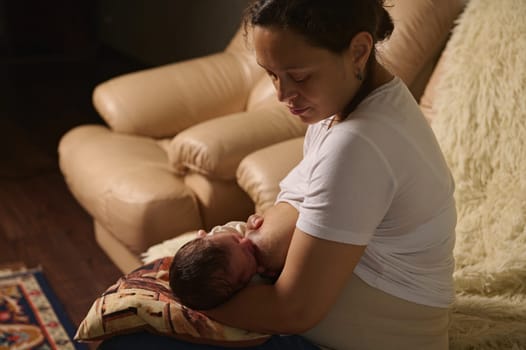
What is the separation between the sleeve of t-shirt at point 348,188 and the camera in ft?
Result: 3.26

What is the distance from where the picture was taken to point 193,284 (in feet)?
3.94

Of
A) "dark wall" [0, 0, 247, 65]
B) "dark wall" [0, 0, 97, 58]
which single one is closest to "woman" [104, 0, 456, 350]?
"dark wall" [0, 0, 247, 65]

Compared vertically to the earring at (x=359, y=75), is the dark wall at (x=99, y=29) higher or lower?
lower

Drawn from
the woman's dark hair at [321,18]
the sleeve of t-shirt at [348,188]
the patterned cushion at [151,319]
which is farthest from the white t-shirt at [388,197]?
the patterned cushion at [151,319]

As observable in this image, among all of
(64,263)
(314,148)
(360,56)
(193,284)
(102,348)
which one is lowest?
(64,263)

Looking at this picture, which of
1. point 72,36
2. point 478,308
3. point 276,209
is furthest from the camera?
point 72,36

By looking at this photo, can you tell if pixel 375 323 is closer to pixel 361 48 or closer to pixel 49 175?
pixel 361 48

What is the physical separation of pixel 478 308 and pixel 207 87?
143 cm

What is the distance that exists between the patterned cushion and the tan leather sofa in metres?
0.61

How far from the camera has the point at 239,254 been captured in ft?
4.06

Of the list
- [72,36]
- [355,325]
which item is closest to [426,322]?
[355,325]

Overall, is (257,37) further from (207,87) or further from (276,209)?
(207,87)

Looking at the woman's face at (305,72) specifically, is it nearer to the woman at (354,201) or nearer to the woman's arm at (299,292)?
the woman at (354,201)

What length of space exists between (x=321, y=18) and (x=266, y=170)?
0.90 metres
